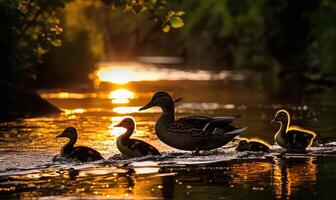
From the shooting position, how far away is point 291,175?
45.9 ft

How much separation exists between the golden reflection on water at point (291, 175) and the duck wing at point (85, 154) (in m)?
2.88

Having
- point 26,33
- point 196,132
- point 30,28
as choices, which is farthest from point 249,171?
point 30,28

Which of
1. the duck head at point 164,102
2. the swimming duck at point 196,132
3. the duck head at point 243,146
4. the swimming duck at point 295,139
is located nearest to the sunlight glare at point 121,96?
the duck head at point 164,102

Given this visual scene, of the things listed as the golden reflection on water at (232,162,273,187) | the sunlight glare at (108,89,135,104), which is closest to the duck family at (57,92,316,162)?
the golden reflection on water at (232,162,273,187)

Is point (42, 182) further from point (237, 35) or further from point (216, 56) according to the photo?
point (216, 56)

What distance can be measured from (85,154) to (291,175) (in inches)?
138

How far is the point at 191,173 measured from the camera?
14250 millimetres

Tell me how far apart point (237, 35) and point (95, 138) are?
48.6 metres

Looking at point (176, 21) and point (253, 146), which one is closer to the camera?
point (253, 146)

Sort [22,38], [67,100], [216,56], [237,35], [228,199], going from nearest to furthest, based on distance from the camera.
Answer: [228,199], [22,38], [67,100], [237,35], [216,56]

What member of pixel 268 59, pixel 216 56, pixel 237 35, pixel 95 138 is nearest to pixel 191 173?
pixel 95 138

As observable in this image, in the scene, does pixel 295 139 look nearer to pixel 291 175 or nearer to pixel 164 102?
pixel 164 102

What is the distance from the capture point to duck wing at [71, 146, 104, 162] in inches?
613

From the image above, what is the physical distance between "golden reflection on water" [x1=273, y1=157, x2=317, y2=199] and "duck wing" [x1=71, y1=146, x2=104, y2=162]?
288 cm
